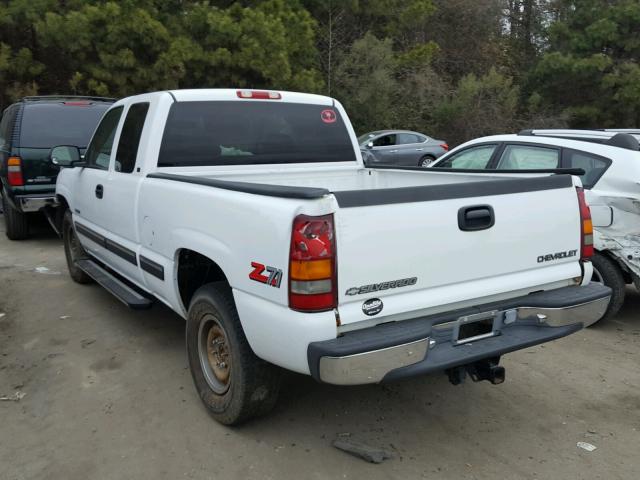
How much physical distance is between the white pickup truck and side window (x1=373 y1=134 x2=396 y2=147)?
14.4 metres

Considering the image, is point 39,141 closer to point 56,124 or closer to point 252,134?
point 56,124

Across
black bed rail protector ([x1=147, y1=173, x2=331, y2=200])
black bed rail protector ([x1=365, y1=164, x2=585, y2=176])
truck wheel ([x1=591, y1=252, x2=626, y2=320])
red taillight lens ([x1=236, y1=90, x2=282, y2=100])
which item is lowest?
truck wheel ([x1=591, y1=252, x2=626, y2=320])

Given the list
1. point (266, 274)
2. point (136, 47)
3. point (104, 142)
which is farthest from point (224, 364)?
point (136, 47)

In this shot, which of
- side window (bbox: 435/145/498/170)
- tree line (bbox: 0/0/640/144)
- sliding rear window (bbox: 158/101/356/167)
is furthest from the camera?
tree line (bbox: 0/0/640/144)

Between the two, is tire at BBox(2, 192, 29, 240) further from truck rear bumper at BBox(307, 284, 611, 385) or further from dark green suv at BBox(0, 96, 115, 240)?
truck rear bumper at BBox(307, 284, 611, 385)

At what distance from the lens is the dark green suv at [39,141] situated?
795 cm

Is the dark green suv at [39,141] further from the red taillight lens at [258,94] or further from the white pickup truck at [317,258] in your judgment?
the red taillight lens at [258,94]

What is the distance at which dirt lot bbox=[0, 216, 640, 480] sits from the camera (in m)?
3.08

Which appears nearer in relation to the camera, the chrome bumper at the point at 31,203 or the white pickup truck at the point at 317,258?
the white pickup truck at the point at 317,258

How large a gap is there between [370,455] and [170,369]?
1.79 metres

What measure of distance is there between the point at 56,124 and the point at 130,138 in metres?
4.39

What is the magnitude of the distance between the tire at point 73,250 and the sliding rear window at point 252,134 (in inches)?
90.2

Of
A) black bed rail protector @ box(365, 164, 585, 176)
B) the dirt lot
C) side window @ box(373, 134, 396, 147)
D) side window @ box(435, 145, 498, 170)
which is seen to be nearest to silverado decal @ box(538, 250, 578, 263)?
black bed rail protector @ box(365, 164, 585, 176)

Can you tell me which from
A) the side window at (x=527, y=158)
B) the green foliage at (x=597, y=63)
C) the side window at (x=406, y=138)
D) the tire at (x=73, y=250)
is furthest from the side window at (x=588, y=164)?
the green foliage at (x=597, y=63)
